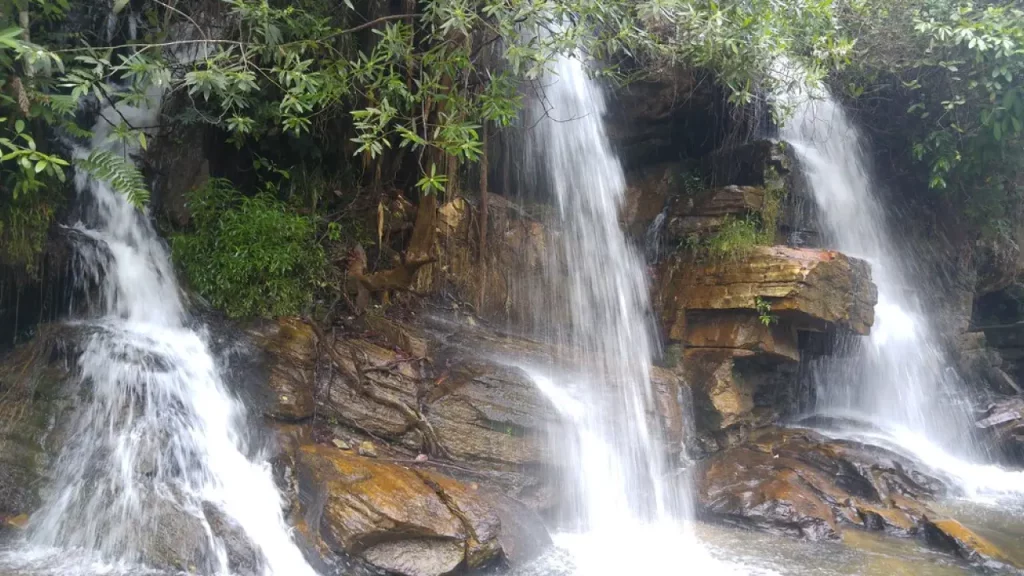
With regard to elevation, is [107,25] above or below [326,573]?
above

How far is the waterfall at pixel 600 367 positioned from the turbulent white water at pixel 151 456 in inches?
102

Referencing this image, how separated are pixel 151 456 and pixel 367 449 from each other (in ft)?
5.50

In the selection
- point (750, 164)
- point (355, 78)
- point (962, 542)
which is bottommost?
point (962, 542)

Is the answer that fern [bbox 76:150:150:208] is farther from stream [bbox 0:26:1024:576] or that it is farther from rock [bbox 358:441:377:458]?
rock [bbox 358:441:377:458]

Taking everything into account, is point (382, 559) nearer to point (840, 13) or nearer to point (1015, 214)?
point (840, 13)

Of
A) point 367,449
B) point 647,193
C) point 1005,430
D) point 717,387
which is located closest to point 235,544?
point 367,449

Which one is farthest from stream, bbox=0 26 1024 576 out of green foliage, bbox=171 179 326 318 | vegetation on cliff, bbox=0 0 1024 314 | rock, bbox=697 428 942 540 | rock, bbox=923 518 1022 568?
vegetation on cliff, bbox=0 0 1024 314

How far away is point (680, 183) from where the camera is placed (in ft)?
35.2

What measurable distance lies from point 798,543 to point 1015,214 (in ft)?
30.5

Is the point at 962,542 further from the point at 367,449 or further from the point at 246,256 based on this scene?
the point at 246,256

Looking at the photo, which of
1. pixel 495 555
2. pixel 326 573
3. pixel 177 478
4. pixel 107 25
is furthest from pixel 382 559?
pixel 107 25

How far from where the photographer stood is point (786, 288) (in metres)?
8.41

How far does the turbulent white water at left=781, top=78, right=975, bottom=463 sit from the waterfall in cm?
291

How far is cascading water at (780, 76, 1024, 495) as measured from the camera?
10.2 m
